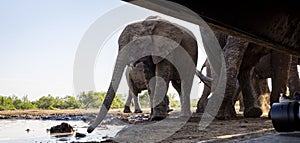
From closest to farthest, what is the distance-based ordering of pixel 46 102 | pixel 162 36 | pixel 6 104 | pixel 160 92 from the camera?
pixel 160 92 → pixel 162 36 → pixel 6 104 → pixel 46 102

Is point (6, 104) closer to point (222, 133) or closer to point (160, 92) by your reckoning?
point (160, 92)

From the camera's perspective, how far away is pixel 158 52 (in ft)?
20.0

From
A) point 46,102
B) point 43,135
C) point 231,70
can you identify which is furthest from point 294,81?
point 46,102

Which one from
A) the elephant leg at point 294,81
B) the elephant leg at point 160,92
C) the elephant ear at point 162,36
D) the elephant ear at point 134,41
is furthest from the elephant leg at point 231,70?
the elephant leg at point 294,81

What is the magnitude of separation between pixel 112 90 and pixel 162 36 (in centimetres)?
182

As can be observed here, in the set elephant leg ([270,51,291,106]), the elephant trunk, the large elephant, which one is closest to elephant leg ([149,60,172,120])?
the large elephant

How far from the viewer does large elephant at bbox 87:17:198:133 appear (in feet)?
18.3

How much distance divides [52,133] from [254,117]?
9.00 ft

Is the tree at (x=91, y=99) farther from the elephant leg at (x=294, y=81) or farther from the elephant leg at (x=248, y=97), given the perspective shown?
the elephant leg at (x=294, y=81)

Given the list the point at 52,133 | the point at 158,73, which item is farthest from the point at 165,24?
the point at 52,133

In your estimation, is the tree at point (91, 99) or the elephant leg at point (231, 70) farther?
the tree at point (91, 99)

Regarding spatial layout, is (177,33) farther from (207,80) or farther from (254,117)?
(254,117)

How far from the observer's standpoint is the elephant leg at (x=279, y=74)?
4.69 meters

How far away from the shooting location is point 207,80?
7207 millimetres
